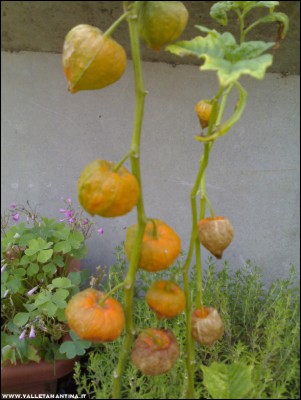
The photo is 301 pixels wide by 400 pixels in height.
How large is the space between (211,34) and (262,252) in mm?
1056

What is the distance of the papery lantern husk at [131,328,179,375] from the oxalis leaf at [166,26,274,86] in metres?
0.35

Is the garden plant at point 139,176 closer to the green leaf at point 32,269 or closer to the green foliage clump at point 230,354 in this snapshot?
the green foliage clump at point 230,354

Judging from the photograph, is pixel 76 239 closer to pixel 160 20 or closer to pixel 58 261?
pixel 58 261

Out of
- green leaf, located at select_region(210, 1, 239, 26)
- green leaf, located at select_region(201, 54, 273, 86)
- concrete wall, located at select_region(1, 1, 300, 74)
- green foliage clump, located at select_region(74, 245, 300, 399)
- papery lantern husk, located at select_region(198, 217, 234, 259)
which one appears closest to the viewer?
green leaf, located at select_region(201, 54, 273, 86)

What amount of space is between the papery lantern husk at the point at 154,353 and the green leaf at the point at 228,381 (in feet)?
0.66

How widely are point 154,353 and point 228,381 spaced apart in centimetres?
24

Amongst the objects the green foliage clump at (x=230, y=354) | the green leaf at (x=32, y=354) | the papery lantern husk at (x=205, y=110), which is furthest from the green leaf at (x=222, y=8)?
the green leaf at (x=32, y=354)

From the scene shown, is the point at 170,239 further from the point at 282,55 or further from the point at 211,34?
the point at 282,55

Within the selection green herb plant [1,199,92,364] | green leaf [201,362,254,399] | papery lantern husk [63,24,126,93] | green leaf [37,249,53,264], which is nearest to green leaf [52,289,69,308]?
green herb plant [1,199,92,364]

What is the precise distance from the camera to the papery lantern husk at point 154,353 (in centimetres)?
56

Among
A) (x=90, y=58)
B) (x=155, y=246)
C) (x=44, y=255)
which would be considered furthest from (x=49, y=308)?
(x=90, y=58)

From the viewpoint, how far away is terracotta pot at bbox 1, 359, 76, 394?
3.19 feet

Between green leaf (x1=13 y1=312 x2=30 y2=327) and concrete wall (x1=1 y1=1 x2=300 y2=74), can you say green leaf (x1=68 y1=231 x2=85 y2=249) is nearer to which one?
green leaf (x1=13 y1=312 x2=30 y2=327)

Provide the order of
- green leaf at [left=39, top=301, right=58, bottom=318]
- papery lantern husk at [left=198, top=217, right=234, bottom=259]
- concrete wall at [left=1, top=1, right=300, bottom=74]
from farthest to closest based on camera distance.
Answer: concrete wall at [left=1, top=1, right=300, bottom=74] < green leaf at [left=39, top=301, right=58, bottom=318] < papery lantern husk at [left=198, top=217, right=234, bottom=259]
